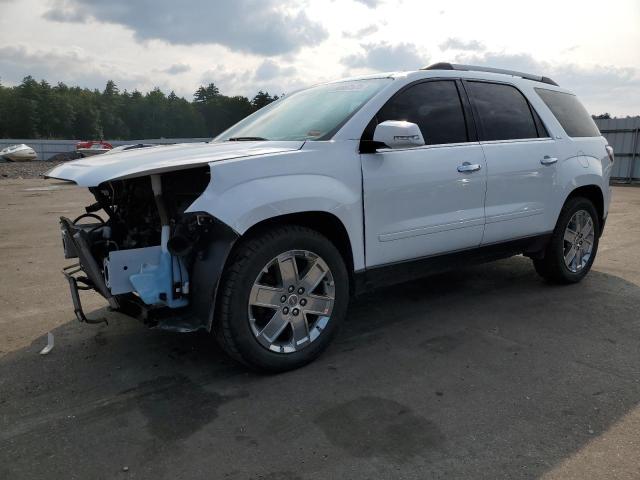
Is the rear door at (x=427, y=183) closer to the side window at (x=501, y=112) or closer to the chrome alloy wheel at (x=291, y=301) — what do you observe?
the side window at (x=501, y=112)

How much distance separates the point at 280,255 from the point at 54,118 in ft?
329

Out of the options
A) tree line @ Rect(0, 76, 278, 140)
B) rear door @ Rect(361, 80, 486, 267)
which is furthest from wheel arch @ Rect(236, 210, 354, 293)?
tree line @ Rect(0, 76, 278, 140)

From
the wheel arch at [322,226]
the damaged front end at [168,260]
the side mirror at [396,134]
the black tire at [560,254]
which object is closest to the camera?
the damaged front end at [168,260]

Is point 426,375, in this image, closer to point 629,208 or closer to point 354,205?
point 354,205

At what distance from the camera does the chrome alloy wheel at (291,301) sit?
10.7 ft

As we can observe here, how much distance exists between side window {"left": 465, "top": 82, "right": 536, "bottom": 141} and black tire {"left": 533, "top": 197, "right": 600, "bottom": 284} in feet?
2.58

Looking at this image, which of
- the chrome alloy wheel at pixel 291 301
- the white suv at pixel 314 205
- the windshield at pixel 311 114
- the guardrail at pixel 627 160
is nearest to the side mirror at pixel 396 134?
the white suv at pixel 314 205

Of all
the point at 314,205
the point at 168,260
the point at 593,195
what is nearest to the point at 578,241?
the point at 593,195

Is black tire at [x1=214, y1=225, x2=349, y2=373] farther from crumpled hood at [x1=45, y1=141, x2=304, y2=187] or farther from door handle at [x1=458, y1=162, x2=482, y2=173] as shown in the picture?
door handle at [x1=458, y1=162, x2=482, y2=173]

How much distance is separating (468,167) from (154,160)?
2.27m

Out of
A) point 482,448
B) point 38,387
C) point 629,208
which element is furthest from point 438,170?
point 629,208

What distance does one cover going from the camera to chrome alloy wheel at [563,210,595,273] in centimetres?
521

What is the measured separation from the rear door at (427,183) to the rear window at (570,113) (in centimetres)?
131

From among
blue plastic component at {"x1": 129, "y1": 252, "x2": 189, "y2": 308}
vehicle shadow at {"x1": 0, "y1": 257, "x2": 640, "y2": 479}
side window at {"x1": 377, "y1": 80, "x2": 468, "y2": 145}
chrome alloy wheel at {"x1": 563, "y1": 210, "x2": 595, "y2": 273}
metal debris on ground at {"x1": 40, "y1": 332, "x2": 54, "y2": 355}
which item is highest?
side window at {"x1": 377, "y1": 80, "x2": 468, "y2": 145}
